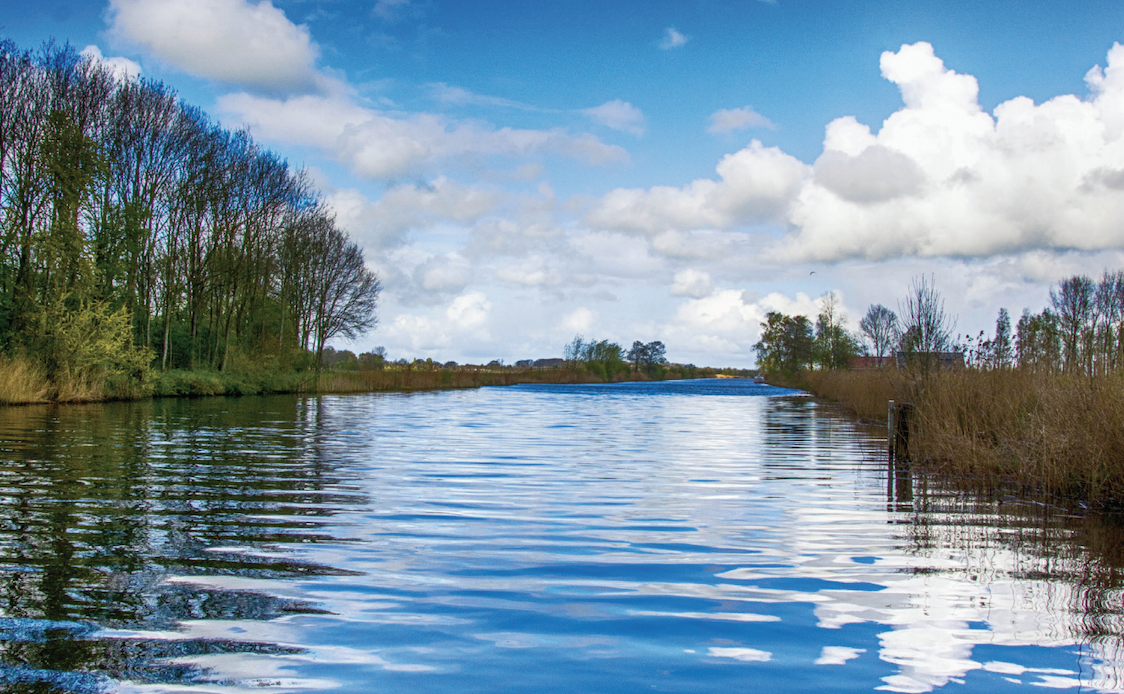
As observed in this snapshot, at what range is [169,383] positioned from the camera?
1169 inches

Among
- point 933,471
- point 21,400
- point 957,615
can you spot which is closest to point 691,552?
point 957,615

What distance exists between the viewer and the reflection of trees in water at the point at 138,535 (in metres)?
3.52

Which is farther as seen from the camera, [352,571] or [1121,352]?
[1121,352]

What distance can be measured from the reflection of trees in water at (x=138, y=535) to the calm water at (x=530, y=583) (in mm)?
25

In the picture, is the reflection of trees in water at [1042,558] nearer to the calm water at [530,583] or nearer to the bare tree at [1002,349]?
the calm water at [530,583]

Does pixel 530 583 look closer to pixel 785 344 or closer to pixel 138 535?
pixel 138 535

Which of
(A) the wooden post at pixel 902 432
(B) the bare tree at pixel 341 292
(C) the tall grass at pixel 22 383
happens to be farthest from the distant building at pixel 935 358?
(B) the bare tree at pixel 341 292

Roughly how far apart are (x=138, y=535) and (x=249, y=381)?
105 feet

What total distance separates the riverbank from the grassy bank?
77.0 ft

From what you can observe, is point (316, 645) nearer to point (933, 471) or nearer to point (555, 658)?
point (555, 658)

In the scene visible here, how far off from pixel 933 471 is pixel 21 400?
2359 centimetres

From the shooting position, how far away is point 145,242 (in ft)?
98.0

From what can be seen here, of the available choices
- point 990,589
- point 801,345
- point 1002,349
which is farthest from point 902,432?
point 801,345

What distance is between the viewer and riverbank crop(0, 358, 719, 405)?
74.0 ft
